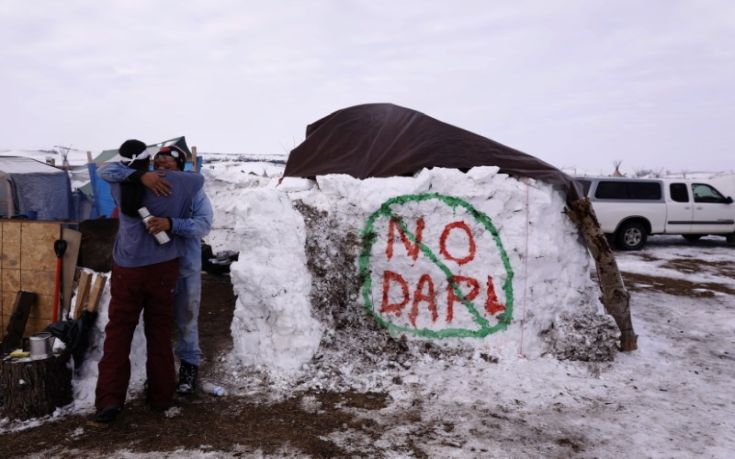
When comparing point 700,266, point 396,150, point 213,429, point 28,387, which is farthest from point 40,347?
point 700,266

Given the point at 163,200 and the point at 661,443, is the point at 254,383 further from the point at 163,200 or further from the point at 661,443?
Result: the point at 661,443

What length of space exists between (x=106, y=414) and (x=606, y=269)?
196 inches

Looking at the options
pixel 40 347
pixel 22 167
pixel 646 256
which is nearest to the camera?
pixel 40 347

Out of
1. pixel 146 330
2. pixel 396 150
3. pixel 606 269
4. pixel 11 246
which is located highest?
pixel 396 150

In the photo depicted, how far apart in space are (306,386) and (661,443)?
284 centimetres

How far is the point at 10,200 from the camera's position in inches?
456

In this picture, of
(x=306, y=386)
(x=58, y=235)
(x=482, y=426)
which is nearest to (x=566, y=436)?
(x=482, y=426)

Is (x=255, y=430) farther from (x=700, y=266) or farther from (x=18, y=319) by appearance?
(x=700, y=266)

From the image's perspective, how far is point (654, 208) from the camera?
1353cm

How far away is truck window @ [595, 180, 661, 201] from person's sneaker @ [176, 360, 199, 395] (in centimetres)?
1209

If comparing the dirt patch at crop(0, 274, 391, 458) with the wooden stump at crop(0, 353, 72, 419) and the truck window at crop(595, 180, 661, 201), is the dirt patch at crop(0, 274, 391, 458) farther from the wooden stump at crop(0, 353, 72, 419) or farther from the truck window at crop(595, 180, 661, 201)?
the truck window at crop(595, 180, 661, 201)

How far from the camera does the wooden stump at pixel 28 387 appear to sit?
3773 millimetres

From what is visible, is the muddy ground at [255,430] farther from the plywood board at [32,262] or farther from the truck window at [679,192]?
the truck window at [679,192]

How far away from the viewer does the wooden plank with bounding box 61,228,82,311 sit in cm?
459
